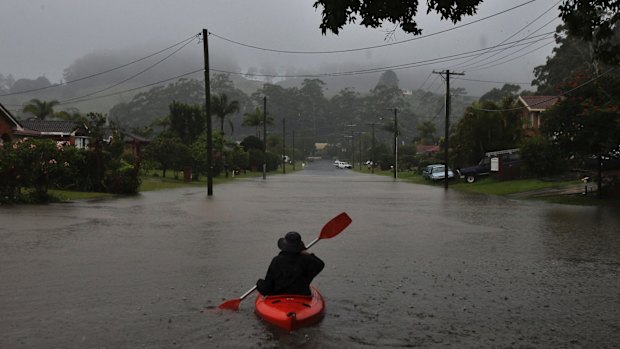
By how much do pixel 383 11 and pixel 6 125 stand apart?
39264 millimetres

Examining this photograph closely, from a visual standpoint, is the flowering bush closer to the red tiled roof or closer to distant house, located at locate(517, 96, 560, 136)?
the red tiled roof

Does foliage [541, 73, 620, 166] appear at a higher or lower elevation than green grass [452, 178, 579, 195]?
higher

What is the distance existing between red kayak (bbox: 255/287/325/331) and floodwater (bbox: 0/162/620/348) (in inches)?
4.9

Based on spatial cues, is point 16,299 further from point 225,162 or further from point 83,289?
point 225,162

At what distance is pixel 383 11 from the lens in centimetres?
819

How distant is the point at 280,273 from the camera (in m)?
7.18

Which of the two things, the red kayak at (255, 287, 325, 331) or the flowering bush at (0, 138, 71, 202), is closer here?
the red kayak at (255, 287, 325, 331)

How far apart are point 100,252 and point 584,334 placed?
874 centimetres

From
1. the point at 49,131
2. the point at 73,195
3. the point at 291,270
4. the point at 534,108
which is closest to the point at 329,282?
the point at 291,270

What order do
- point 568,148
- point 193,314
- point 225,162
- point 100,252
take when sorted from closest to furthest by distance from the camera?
point 193,314, point 100,252, point 568,148, point 225,162

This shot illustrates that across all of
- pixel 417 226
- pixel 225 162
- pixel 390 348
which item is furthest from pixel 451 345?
pixel 225 162

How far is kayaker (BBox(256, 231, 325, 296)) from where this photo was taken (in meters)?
7.15

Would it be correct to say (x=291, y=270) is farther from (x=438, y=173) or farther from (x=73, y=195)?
(x=438, y=173)

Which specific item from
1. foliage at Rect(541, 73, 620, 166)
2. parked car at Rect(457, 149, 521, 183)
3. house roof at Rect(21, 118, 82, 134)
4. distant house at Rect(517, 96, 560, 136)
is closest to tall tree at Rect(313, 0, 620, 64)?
foliage at Rect(541, 73, 620, 166)
